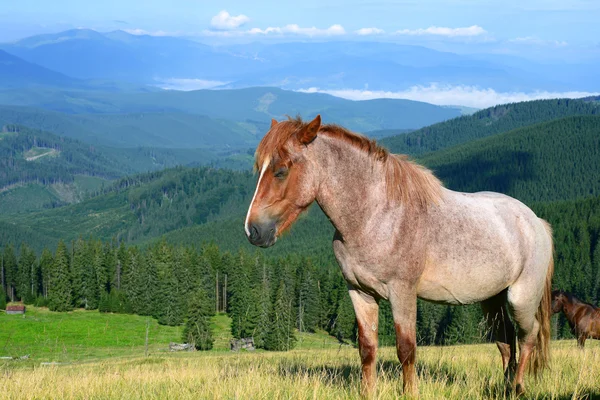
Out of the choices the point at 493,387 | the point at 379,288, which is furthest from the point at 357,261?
the point at 493,387

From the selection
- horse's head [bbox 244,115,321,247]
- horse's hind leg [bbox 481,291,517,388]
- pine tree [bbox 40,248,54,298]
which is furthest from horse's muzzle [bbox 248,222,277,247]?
pine tree [bbox 40,248,54,298]

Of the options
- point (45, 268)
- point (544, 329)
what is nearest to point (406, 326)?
point (544, 329)

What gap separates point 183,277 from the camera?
104 meters

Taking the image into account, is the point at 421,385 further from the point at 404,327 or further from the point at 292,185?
the point at 292,185

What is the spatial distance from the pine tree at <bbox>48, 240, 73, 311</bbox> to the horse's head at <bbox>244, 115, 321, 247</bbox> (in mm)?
112310

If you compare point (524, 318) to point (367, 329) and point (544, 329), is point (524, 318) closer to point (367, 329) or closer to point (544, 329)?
point (544, 329)

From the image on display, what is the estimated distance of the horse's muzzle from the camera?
7387mm

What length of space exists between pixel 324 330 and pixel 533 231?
314 ft

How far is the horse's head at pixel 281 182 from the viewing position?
749 cm

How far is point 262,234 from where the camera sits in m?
7.42

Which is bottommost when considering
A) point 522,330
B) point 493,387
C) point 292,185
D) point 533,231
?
point 493,387

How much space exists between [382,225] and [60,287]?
373 ft

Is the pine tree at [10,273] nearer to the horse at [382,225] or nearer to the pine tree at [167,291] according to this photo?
the pine tree at [167,291]

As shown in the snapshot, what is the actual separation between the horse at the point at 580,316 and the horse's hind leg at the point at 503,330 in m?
13.9
